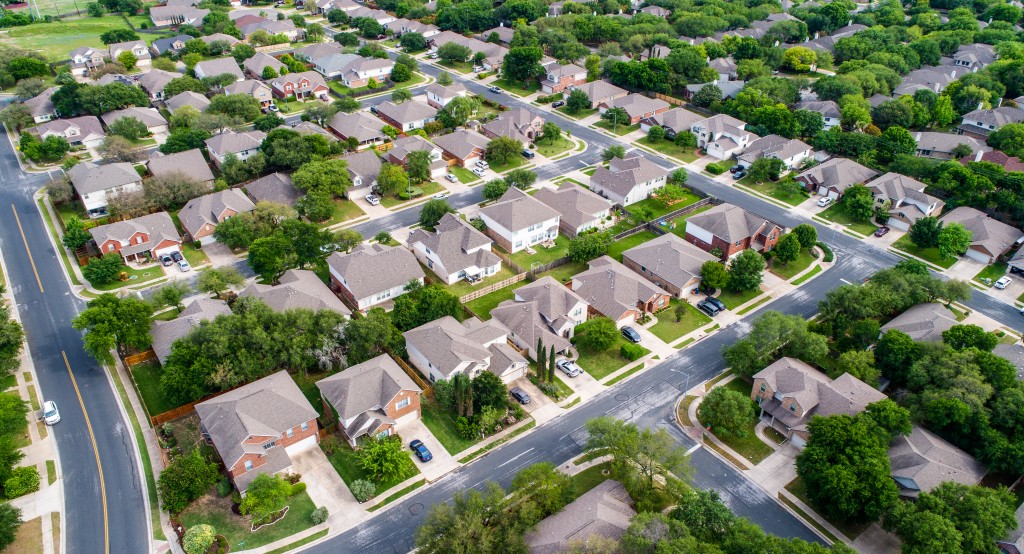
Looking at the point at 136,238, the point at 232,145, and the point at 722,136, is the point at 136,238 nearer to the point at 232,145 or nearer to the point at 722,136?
the point at 232,145

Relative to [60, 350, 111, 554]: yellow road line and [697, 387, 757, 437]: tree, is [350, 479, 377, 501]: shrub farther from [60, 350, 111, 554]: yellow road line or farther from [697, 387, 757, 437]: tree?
[697, 387, 757, 437]: tree

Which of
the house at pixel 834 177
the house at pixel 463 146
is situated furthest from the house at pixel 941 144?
the house at pixel 463 146

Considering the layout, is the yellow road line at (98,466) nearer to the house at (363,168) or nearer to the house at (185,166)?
the house at (185,166)

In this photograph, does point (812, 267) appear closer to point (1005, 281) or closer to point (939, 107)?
point (1005, 281)

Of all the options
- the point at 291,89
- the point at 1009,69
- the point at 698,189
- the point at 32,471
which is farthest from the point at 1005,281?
the point at 291,89

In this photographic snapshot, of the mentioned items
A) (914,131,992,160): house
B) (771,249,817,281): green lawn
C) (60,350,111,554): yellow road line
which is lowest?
(60,350,111,554): yellow road line

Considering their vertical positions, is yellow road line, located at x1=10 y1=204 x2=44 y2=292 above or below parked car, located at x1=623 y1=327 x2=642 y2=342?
below

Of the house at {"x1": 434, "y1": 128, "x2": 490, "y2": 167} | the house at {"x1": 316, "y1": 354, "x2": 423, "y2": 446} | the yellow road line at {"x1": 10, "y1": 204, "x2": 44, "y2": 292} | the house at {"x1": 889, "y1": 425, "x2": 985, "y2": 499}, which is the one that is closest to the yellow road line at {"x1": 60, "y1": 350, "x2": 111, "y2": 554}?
the yellow road line at {"x1": 10, "y1": 204, "x2": 44, "y2": 292}
